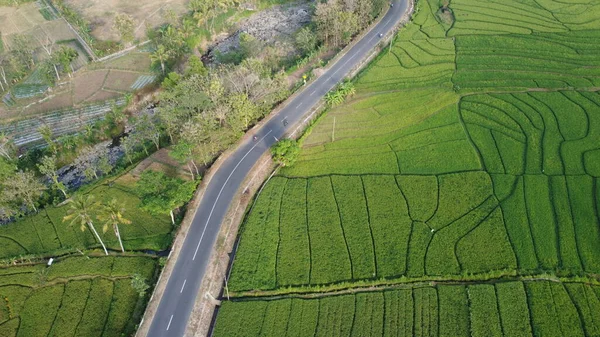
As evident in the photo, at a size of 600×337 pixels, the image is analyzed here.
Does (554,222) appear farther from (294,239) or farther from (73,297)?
(73,297)

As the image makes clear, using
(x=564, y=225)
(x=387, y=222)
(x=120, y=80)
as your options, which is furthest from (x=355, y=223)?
(x=120, y=80)

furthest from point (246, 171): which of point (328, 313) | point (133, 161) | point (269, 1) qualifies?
point (269, 1)

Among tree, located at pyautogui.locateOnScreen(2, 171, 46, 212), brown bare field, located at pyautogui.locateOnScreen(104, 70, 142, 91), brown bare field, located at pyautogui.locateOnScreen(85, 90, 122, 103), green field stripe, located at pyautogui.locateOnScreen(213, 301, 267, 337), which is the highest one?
brown bare field, located at pyautogui.locateOnScreen(104, 70, 142, 91)

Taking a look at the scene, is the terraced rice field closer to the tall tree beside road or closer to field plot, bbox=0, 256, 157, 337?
the tall tree beside road

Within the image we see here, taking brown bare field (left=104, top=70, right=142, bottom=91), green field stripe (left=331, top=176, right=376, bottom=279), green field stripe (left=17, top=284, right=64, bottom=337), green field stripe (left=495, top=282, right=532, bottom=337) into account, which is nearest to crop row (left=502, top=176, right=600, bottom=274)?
green field stripe (left=495, top=282, right=532, bottom=337)

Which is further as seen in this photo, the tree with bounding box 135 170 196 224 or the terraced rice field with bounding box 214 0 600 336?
the tree with bounding box 135 170 196 224

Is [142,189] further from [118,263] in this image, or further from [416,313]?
[416,313]
